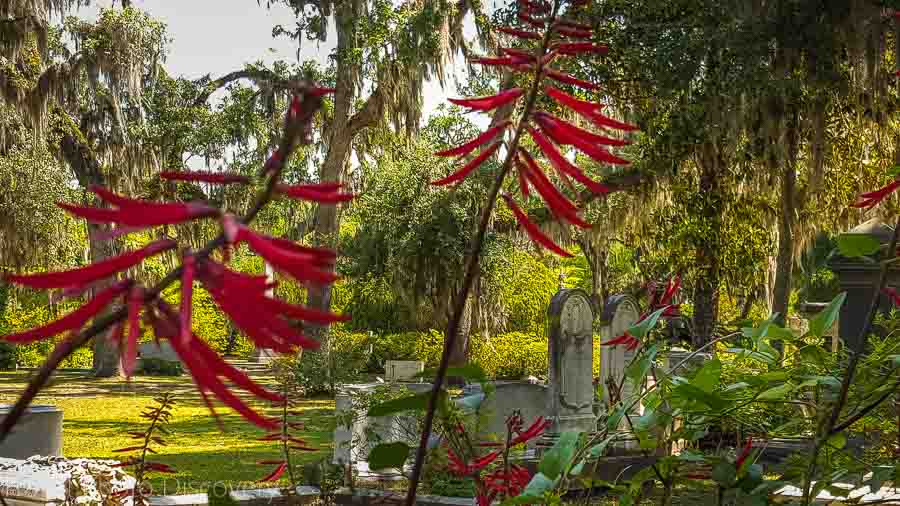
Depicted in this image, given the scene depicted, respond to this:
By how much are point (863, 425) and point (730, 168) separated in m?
13.9

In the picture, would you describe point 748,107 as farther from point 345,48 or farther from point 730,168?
point 345,48

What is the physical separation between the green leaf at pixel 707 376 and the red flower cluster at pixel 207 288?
84 cm

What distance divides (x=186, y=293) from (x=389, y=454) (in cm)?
60

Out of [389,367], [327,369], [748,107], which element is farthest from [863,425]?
[327,369]

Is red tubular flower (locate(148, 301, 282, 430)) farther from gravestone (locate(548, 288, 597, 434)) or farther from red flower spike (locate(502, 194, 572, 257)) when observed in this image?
gravestone (locate(548, 288, 597, 434))

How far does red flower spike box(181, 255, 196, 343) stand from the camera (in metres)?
0.50

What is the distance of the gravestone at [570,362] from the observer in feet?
36.5

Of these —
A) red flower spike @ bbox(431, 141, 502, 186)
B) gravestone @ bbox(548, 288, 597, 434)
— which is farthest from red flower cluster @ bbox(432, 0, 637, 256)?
gravestone @ bbox(548, 288, 597, 434)

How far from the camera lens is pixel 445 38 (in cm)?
2316

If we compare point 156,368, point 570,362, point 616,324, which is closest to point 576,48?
point 570,362

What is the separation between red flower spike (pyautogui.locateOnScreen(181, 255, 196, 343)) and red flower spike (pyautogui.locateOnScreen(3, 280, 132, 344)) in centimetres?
4

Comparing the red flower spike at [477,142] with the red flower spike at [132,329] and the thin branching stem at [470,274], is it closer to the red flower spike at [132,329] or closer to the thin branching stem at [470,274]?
the thin branching stem at [470,274]

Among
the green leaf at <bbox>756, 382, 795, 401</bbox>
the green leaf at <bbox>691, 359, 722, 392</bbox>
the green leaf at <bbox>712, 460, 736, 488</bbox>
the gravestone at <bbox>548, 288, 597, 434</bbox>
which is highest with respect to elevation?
the green leaf at <bbox>691, 359, 722, 392</bbox>

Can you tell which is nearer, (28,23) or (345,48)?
(28,23)
